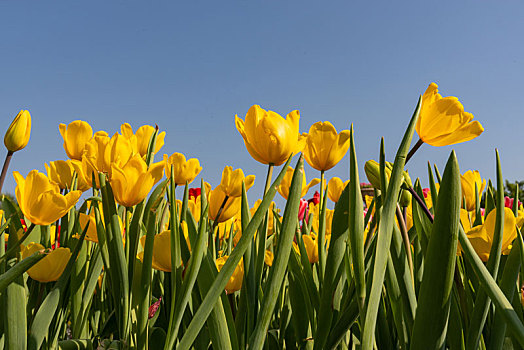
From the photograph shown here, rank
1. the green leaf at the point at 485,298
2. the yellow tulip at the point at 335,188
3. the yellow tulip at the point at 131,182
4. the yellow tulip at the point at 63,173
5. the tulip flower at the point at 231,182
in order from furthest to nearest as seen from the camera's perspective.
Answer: the yellow tulip at the point at 335,188 < the yellow tulip at the point at 63,173 < the tulip flower at the point at 231,182 < the yellow tulip at the point at 131,182 < the green leaf at the point at 485,298

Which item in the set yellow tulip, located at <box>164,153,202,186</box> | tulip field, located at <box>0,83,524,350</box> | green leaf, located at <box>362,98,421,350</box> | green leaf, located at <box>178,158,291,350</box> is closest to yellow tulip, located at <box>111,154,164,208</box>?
tulip field, located at <box>0,83,524,350</box>

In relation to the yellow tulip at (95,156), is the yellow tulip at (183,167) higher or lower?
higher

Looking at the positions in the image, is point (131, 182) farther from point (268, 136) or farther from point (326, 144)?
point (326, 144)

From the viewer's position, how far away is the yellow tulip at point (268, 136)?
2.28 feet

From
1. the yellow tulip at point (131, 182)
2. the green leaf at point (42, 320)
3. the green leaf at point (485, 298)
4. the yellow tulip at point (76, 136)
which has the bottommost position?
the green leaf at point (42, 320)

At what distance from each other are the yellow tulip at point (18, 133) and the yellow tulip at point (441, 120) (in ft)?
2.50

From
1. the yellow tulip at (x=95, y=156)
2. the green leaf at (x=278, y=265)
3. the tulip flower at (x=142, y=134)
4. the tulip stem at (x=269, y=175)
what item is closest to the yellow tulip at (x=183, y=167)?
the tulip flower at (x=142, y=134)

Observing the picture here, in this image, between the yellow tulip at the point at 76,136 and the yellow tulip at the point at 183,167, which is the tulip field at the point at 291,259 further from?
the yellow tulip at the point at 183,167

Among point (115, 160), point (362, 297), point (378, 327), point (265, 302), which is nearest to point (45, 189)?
point (115, 160)

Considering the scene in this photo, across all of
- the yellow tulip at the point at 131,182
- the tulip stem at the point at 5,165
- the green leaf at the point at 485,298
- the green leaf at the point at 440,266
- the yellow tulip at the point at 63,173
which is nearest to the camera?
the green leaf at the point at 440,266

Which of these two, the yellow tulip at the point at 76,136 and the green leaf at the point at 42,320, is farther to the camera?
the yellow tulip at the point at 76,136

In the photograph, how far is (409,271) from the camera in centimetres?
59

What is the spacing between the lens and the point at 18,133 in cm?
87

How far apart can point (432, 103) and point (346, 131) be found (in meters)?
0.28
